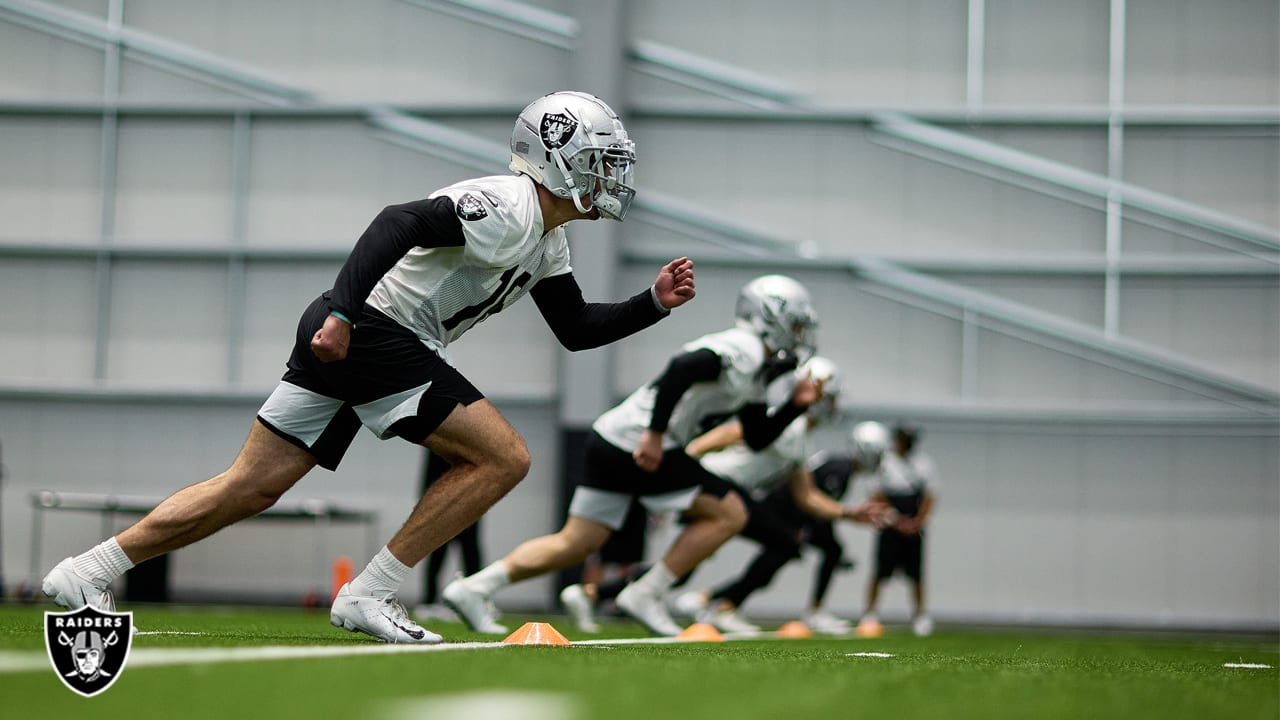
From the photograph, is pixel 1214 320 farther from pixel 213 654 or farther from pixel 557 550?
pixel 213 654

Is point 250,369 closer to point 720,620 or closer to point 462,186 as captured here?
point 720,620

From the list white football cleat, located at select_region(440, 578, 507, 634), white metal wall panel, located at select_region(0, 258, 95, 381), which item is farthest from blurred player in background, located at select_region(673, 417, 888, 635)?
white metal wall panel, located at select_region(0, 258, 95, 381)

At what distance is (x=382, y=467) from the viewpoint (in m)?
15.6

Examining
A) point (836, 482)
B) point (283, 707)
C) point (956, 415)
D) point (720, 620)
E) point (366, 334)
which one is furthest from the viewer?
point (956, 415)

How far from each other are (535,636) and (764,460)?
4068 mm

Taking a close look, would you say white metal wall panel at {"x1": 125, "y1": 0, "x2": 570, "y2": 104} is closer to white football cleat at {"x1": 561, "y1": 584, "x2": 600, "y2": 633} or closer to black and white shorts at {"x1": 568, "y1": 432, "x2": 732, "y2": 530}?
white football cleat at {"x1": 561, "y1": 584, "x2": 600, "y2": 633}

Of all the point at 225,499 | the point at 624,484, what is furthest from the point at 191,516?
the point at 624,484

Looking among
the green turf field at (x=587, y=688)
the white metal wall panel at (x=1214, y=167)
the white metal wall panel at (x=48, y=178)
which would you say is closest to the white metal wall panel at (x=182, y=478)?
the white metal wall panel at (x=48, y=178)

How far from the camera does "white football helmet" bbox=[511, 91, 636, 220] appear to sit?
14.7 ft

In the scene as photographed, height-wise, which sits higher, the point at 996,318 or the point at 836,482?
the point at 996,318

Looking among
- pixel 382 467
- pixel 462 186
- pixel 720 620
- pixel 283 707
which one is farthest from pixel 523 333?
pixel 283 707

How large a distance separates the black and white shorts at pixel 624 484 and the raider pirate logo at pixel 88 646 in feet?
13.0

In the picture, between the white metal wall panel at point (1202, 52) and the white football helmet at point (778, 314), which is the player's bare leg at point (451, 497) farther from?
the white metal wall panel at point (1202, 52)

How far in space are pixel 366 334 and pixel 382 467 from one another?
11604 millimetres
